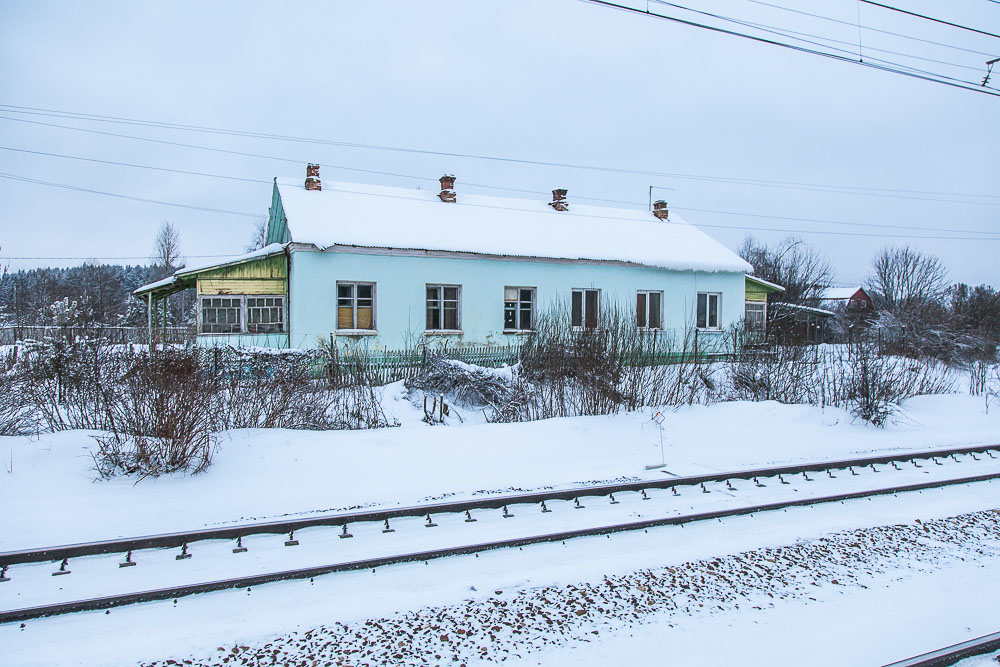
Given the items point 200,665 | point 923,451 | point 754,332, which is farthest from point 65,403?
point 754,332

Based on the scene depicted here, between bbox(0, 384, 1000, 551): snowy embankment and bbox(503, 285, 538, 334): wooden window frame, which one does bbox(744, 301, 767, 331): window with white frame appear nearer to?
bbox(503, 285, 538, 334): wooden window frame

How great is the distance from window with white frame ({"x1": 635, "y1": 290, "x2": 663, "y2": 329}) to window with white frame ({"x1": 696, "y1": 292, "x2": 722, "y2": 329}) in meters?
1.96

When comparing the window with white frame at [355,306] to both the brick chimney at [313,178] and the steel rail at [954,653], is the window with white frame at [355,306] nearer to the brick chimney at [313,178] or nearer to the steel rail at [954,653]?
the brick chimney at [313,178]

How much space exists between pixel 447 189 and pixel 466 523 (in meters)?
18.7

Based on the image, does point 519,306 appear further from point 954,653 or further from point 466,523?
point 954,653

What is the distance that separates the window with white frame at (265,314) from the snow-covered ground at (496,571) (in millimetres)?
9293

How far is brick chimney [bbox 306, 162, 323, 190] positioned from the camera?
2103cm

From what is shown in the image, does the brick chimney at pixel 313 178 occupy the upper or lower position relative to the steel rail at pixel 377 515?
upper

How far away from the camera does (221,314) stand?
17359mm

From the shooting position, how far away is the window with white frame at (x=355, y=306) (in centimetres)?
1817

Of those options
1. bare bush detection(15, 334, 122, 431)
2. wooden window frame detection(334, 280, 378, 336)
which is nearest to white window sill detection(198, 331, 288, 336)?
wooden window frame detection(334, 280, 378, 336)

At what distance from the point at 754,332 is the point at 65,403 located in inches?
580

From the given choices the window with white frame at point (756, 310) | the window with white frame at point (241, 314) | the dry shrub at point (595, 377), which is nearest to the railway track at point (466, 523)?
the dry shrub at point (595, 377)

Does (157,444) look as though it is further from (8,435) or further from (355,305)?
(355,305)
